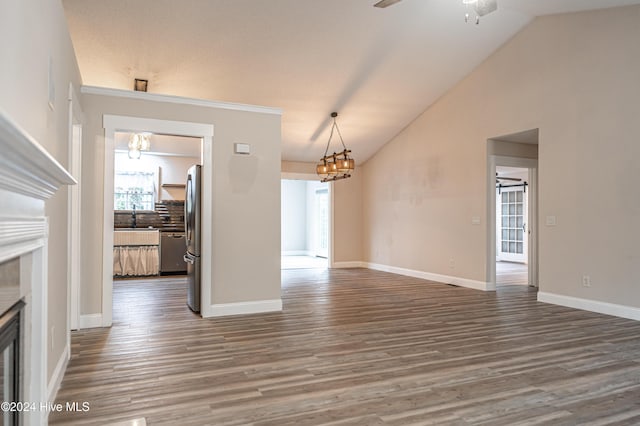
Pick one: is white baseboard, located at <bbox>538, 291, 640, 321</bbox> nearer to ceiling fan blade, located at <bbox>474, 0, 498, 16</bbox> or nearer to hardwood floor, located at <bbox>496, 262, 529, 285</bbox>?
hardwood floor, located at <bbox>496, 262, 529, 285</bbox>

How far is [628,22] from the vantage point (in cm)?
471

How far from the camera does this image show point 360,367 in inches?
117

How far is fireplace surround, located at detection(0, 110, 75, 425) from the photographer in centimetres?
116

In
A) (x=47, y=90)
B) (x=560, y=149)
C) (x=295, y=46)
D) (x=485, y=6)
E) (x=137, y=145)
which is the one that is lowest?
(x=47, y=90)

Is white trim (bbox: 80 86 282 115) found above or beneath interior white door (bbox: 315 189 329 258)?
above

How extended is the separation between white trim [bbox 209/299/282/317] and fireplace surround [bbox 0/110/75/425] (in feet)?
9.13

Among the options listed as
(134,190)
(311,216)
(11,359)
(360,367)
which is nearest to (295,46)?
(360,367)

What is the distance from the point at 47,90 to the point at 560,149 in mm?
5633

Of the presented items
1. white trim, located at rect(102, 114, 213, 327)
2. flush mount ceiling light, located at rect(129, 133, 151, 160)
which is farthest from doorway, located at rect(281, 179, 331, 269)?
white trim, located at rect(102, 114, 213, 327)

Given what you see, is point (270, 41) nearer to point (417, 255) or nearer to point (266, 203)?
point (266, 203)

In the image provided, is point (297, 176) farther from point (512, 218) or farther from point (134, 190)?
point (512, 218)

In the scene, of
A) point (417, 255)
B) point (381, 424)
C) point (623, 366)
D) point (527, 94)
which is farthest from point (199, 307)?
point (527, 94)

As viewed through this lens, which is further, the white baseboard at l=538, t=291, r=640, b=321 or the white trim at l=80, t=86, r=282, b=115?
the white baseboard at l=538, t=291, r=640, b=321

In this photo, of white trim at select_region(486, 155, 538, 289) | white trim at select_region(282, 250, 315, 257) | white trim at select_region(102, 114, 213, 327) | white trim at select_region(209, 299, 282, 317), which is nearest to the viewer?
white trim at select_region(102, 114, 213, 327)
